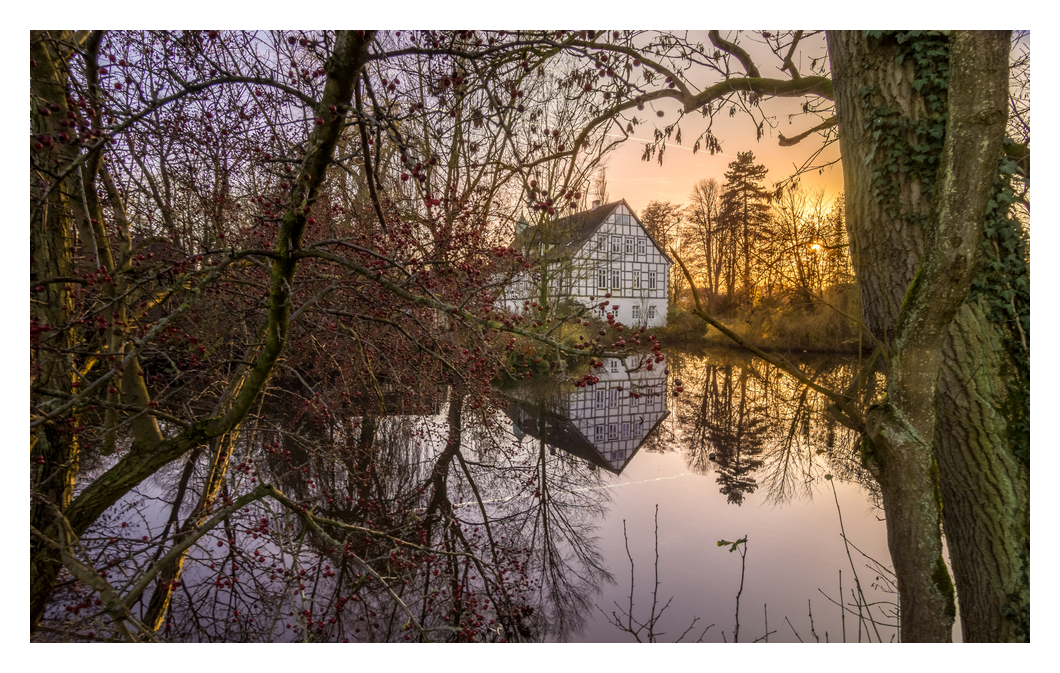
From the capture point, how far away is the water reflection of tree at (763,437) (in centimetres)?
479

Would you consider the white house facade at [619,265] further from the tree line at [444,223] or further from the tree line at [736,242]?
the tree line at [444,223]

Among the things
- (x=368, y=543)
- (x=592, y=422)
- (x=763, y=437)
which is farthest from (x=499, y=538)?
(x=763, y=437)

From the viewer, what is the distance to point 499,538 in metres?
3.39

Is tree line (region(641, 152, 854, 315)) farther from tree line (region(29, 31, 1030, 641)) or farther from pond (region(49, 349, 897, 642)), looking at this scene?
tree line (region(29, 31, 1030, 641))

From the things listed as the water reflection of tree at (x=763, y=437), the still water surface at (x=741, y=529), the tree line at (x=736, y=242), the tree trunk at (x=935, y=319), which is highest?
the tree line at (x=736, y=242)

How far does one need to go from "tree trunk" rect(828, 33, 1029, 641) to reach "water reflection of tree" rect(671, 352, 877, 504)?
0.90 ft

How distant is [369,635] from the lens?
7.86ft

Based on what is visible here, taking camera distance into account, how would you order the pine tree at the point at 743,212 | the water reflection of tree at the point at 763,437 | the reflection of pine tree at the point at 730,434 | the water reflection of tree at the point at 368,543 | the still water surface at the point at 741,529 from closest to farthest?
the water reflection of tree at the point at 368,543 < the still water surface at the point at 741,529 < the water reflection of tree at the point at 763,437 < the reflection of pine tree at the point at 730,434 < the pine tree at the point at 743,212

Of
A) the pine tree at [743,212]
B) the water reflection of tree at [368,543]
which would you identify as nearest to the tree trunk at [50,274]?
the water reflection of tree at [368,543]

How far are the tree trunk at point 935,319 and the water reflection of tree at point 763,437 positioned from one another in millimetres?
275

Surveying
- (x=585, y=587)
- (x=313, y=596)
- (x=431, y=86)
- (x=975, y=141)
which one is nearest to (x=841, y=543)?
(x=585, y=587)

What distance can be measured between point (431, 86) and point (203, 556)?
9.13ft

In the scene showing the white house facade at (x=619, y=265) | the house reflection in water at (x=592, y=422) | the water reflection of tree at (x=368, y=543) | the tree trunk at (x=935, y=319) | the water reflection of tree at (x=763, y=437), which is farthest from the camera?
the white house facade at (x=619, y=265)
